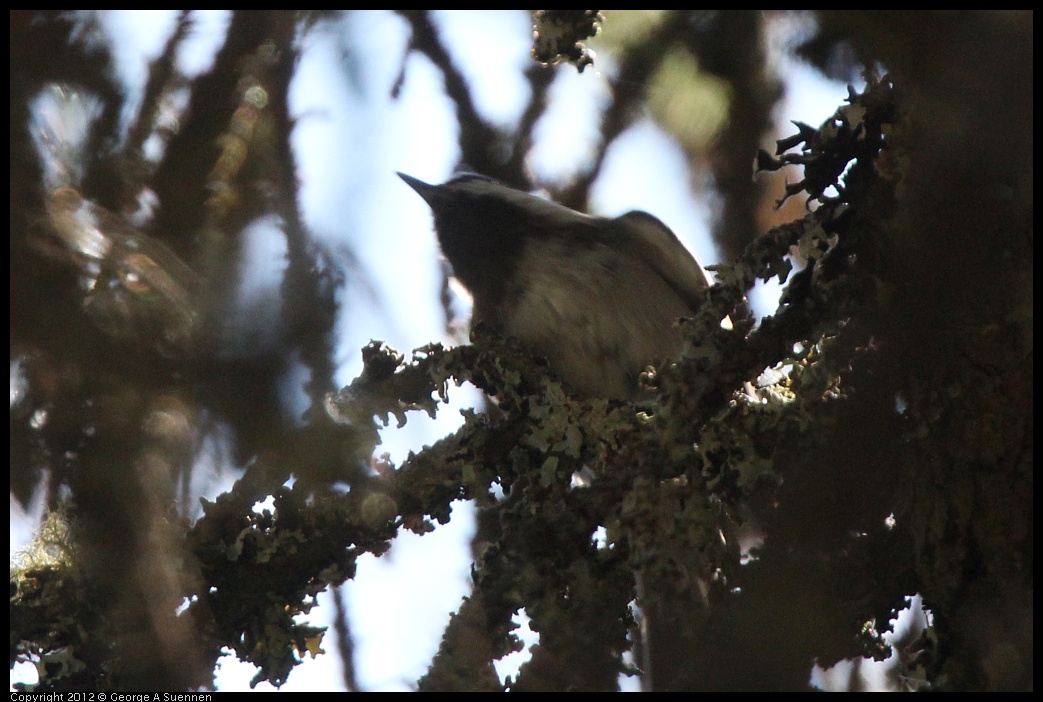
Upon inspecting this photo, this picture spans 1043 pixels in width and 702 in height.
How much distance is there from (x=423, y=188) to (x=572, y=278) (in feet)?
2.69

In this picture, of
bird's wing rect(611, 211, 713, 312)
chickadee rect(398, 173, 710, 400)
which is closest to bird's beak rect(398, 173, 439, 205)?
chickadee rect(398, 173, 710, 400)

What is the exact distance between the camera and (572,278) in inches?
117

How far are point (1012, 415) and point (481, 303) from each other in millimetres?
1999

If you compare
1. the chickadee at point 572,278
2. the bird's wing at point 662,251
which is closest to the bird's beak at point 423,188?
the chickadee at point 572,278

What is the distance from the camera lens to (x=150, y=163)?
4.10ft

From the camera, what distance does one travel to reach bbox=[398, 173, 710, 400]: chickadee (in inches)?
114

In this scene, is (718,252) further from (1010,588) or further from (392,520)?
(1010,588)

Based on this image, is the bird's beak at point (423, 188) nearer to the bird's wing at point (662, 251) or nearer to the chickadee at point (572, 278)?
the chickadee at point (572, 278)

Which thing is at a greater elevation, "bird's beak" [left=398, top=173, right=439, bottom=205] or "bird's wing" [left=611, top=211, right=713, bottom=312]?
"bird's beak" [left=398, top=173, right=439, bottom=205]

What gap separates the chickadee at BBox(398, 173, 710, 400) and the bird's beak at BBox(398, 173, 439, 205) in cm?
1

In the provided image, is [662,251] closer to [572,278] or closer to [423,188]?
[572,278]

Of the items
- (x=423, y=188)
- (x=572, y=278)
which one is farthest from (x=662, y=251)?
(x=423, y=188)

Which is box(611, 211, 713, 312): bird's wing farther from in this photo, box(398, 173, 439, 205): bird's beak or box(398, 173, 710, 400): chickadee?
box(398, 173, 439, 205): bird's beak

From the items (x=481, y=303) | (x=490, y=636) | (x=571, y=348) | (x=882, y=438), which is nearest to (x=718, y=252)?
(x=571, y=348)
